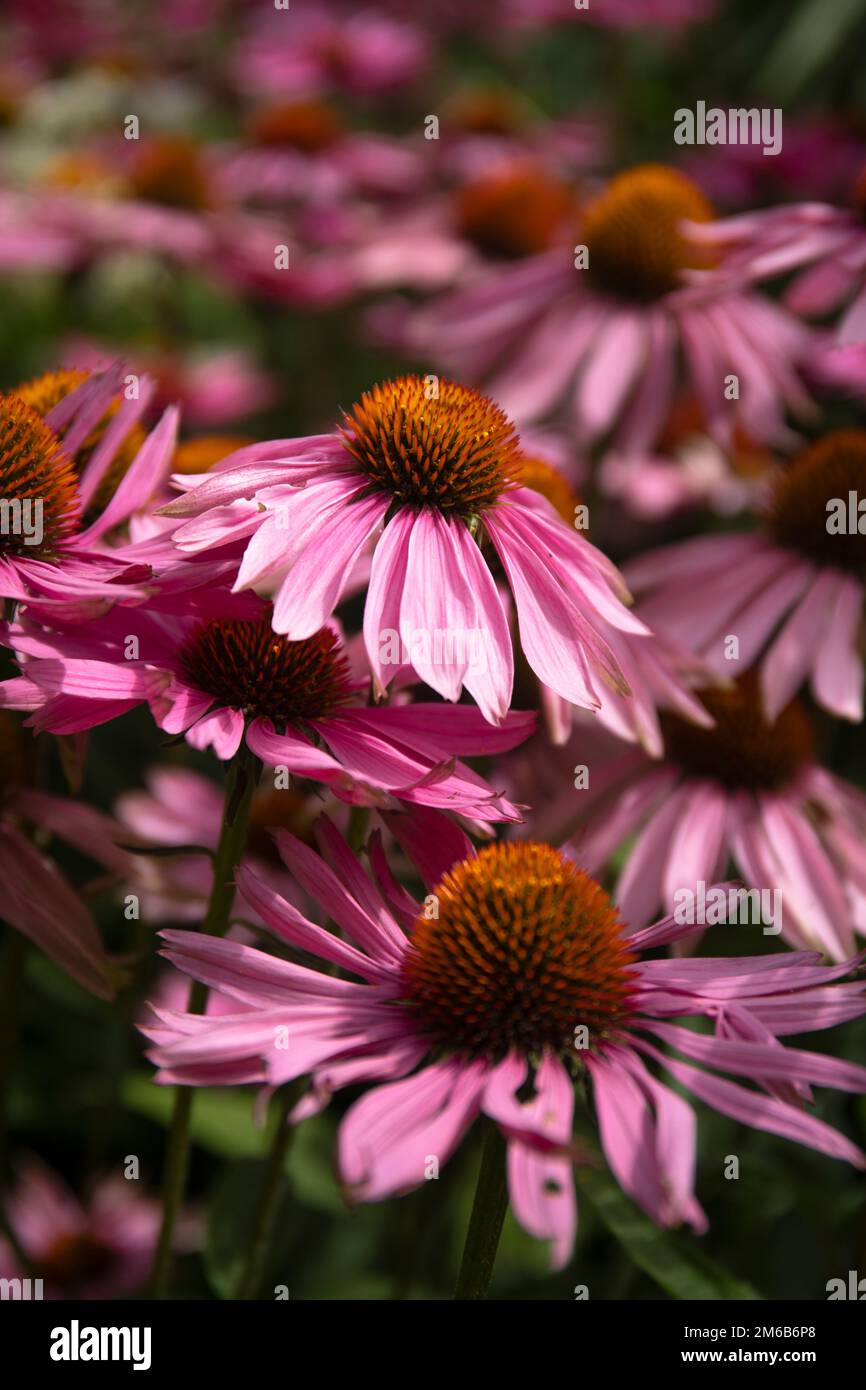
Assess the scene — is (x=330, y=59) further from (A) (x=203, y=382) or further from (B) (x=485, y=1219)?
(B) (x=485, y=1219)

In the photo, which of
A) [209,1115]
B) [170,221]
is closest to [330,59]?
[170,221]

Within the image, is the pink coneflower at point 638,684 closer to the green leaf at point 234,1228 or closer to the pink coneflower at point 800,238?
the pink coneflower at point 800,238

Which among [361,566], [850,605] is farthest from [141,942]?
[850,605]

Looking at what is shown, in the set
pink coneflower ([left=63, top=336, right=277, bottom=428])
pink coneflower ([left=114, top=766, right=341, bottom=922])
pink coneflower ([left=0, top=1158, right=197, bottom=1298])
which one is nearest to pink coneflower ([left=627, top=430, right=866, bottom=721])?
pink coneflower ([left=114, top=766, right=341, bottom=922])

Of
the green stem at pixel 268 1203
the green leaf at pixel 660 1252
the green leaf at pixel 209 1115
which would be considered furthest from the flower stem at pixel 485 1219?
the green leaf at pixel 209 1115
